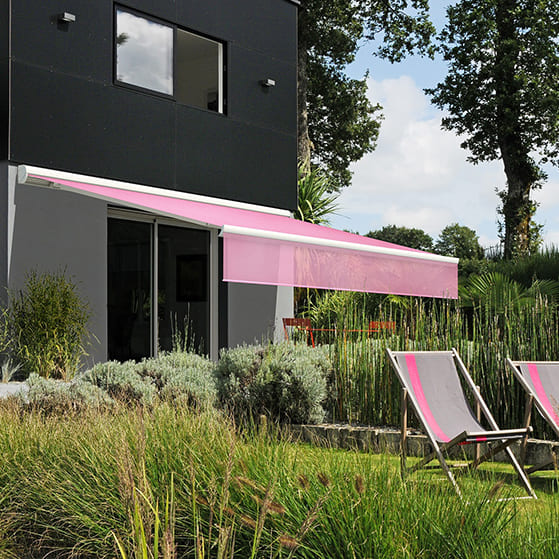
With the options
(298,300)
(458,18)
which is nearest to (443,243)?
(458,18)

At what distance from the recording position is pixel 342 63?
1267 inches

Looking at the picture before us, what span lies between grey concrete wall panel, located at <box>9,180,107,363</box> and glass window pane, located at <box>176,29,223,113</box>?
10.1 feet

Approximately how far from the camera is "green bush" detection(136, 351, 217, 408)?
28.2ft

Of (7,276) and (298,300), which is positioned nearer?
(7,276)

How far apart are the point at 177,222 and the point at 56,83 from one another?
3459 mm

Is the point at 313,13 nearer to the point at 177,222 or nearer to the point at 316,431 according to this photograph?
the point at 177,222

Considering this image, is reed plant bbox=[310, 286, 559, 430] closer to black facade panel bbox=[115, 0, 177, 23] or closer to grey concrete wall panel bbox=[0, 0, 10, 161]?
grey concrete wall panel bbox=[0, 0, 10, 161]

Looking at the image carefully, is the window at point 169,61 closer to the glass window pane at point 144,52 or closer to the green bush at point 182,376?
the glass window pane at point 144,52

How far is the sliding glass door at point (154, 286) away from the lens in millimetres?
13484

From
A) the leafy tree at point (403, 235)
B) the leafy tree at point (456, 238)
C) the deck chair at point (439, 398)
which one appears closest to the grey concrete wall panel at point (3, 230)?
the deck chair at point (439, 398)

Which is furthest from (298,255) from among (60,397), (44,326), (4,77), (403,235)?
(403,235)

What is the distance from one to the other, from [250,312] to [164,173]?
356 centimetres

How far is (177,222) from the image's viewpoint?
14.6 m

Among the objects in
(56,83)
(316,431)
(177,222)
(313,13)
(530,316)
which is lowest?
(316,431)
